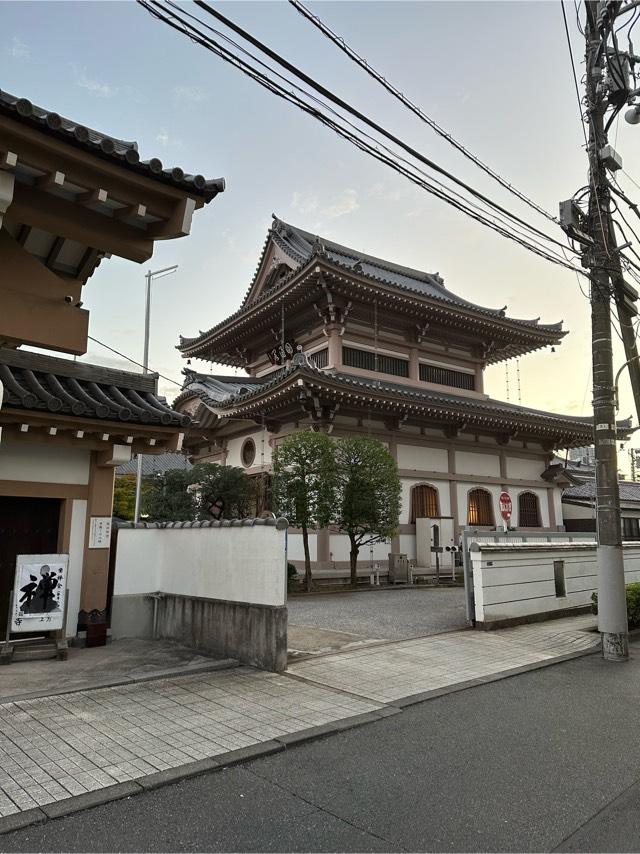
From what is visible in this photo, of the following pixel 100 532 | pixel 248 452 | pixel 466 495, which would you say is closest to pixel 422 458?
pixel 466 495

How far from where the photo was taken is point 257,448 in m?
21.3

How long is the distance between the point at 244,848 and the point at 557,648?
24.4ft

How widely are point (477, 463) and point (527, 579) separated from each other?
441 inches

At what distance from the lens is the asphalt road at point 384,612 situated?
1067 centimetres

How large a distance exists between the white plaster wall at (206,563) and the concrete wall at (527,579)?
470 cm

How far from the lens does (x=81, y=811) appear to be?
371 centimetres

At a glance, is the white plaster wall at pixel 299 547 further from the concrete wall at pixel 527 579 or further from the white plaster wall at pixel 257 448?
the concrete wall at pixel 527 579

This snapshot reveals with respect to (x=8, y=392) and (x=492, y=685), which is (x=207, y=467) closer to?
(x=8, y=392)

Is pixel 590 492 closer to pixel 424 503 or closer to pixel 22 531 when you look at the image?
pixel 424 503

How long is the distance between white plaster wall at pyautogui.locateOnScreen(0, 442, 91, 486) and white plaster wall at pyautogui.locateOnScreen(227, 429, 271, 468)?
11.8 m

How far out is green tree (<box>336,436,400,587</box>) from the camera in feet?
53.4

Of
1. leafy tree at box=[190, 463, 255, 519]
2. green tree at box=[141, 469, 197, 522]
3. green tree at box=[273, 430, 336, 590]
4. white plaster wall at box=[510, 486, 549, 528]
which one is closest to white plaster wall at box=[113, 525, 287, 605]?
green tree at box=[273, 430, 336, 590]

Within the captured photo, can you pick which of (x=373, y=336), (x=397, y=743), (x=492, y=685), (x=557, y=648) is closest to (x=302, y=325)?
(x=373, y=336)

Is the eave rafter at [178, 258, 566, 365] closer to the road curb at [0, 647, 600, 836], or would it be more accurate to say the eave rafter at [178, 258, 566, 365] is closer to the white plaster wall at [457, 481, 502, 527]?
the white plaster wall at [457, 481, 502, 527]
